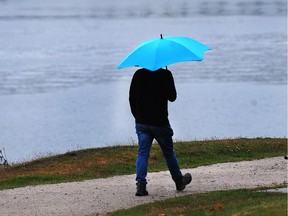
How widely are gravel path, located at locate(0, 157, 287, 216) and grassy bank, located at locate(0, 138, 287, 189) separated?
0.84 m

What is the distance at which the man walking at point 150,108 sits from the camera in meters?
11.8

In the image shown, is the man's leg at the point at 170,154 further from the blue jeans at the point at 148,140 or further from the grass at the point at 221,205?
the grass at the point at 221,205

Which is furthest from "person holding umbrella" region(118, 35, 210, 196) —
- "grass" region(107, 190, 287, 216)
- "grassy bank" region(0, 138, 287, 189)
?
"grassy bank" region(0, 138, 287, 189)

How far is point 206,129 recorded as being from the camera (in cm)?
3878

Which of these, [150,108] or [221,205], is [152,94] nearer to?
[150,108]

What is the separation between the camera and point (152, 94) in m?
11.8

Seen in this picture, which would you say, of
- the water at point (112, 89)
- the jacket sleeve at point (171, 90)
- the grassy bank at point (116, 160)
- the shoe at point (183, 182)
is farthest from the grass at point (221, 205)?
the water at point (112, 89)

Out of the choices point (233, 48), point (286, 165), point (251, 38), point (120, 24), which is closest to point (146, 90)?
point (286, 165)

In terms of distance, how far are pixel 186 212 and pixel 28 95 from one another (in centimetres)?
4166

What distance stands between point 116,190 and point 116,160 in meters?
3.32

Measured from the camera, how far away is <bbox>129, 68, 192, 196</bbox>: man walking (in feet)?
38.5

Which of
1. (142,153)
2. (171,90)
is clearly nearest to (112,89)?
(142,153)

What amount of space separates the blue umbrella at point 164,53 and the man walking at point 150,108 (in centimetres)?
21

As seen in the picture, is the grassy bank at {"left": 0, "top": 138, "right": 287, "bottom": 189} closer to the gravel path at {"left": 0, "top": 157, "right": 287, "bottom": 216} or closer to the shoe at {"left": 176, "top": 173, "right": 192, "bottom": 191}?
the gravel path at {"left": 0, "top": 157, "right": 287, "bottom": 216}
